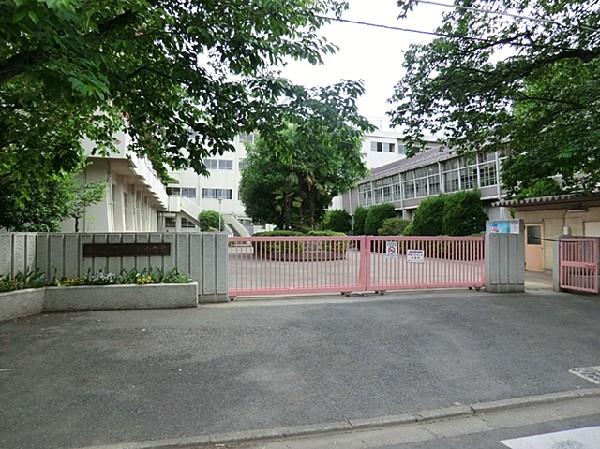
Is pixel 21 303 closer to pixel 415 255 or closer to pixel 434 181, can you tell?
pixel 415 255

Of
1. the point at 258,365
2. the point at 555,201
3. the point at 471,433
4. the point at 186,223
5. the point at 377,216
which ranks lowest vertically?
the point at 471,433

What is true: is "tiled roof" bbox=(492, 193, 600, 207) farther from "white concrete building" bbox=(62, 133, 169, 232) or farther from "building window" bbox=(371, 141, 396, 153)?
"building window" bbox=(371, 141, 396, 153)

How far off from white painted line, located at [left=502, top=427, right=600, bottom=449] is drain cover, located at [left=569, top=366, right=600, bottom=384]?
152 centimetres

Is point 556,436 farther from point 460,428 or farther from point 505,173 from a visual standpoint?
point 505,173

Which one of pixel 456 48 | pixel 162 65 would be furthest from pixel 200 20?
pixel 456 48

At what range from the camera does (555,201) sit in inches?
631

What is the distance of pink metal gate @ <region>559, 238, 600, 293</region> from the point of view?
432 inches

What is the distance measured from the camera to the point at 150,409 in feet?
13.3

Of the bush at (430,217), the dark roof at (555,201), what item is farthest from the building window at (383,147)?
the dark roof at (555,201)

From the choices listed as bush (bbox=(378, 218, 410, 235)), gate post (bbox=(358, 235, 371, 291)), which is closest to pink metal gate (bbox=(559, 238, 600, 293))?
gate post (bbox=(358, 235, 371, 291))

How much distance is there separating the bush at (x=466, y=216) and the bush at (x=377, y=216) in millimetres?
10414

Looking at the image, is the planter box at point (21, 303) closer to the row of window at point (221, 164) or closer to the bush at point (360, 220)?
the bush at point (360, 220)

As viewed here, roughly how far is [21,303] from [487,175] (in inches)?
1002

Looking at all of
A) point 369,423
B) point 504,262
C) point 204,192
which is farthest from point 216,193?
point 369,423
